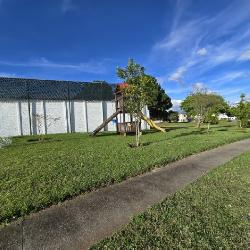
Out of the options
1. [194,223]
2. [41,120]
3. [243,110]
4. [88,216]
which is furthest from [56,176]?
[243,110]

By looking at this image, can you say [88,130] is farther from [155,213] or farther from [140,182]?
[155,213]

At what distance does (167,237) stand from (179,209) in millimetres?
1087

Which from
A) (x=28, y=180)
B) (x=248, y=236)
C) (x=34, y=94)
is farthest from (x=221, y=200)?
(x=34, y=94)

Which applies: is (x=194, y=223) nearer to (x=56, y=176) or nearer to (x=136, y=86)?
(x=56, y=176)

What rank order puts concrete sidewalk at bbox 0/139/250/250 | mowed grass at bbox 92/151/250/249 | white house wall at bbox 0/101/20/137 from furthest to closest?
white house wall at bbox 0/101/20/137
concrete sidewalk at bbox 0/139/250/250
mowed grass at bbox 92/151/250/249

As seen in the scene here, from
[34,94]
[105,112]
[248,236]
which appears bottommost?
[248,236]

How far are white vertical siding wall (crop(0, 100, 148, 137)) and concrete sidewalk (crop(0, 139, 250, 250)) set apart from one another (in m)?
22.5

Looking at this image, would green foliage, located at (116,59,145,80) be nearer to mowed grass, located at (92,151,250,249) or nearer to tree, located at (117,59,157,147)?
tree, located at (117,59,157,147)

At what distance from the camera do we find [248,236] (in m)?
3.68

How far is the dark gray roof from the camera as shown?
87.3 ft

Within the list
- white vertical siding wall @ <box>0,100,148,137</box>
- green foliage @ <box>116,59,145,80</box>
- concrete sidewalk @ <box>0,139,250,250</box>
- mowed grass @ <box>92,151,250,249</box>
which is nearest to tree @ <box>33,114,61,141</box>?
white vertical siding wall @ <box>0,100,148,137</box>

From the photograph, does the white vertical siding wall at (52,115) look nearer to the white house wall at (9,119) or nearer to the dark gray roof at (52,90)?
the white house wall at (9,119)

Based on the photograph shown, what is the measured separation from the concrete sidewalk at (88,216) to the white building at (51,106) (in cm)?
2164

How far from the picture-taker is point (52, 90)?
2917cm
